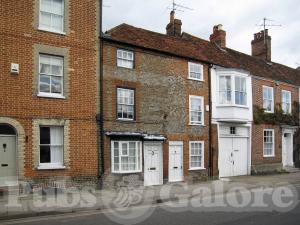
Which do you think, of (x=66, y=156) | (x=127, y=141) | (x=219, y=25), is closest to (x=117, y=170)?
(x=127, y=141)

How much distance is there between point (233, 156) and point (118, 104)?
971 cm

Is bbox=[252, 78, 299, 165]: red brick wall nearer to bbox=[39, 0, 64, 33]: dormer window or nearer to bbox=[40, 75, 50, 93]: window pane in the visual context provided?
bbox=[39, 0, 64, 33]: dormer window

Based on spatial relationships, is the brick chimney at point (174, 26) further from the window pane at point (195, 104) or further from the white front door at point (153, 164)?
the white front door at point (153, 164)

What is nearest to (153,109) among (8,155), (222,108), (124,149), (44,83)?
(124,149)

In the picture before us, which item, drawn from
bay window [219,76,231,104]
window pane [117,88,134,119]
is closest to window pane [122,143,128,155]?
window pane [117,88,134,119]

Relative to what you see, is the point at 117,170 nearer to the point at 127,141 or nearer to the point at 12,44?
the point at 127,141

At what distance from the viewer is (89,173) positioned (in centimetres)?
1855

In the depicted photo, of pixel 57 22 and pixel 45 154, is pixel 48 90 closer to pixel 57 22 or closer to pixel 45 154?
pixel 45 154

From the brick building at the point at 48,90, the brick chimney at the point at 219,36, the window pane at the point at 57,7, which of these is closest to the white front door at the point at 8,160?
the brick building at the point at 48,90

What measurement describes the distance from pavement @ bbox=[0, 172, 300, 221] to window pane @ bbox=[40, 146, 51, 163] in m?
1.44

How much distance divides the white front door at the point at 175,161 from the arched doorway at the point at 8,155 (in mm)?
8599

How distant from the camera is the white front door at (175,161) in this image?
21986mm

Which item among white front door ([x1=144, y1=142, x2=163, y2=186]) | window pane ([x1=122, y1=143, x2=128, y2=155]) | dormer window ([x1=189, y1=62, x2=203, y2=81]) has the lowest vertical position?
white front door ([x1=144, y1=142, x2=163, y2=186])

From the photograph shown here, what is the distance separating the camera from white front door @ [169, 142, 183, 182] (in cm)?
2199
